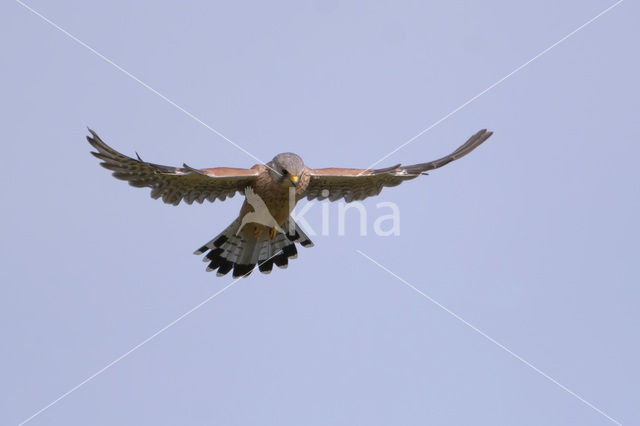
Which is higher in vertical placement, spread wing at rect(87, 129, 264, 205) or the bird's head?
spread wing at rect(87, 129, 264, 205)

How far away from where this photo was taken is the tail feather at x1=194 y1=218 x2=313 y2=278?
42.9 ft

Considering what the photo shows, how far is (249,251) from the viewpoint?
43.5 feet

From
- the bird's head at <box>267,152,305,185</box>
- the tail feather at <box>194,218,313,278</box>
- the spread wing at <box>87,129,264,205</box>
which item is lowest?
the tail feather at <box>194,218,313,278</box>

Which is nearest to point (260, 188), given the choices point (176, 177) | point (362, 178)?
point (176, 177)

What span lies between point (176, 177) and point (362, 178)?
232 centimetres

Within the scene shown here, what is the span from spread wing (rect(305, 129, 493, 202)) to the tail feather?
578 mm

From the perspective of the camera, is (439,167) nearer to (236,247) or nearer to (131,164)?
(236,247)

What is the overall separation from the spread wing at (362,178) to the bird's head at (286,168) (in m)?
0.46

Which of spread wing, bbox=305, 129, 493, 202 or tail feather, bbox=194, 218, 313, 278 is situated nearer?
spread wing, bbox=305, 129, 493, 202

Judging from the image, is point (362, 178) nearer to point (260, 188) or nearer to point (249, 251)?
point (260, 188)

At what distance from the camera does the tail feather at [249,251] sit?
515 inches

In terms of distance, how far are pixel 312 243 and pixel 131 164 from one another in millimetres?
2771

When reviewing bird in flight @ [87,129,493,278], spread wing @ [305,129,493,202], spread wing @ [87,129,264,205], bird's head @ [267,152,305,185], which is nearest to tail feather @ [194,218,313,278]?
bird in flight @ [87,129,493,278]

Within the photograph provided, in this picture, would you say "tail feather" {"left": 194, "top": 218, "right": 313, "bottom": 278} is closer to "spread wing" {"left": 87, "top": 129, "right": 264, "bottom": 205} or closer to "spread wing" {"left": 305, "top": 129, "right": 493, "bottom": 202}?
"spread wing" {"left": 305, "top": 129, "right": 493, "bottom": 202}
